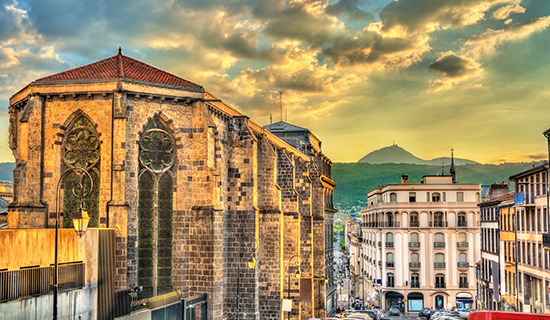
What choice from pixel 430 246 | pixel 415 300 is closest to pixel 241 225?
pixel 430 246

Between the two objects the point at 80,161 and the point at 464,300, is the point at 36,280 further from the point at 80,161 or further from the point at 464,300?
the point at 464,300

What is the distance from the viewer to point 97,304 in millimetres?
25875

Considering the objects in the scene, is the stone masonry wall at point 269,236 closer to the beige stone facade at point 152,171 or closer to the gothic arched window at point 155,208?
the beige stone facade at point 152,171

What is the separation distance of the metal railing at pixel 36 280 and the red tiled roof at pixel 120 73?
36.5 feet

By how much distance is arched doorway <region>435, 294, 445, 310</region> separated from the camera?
79100mm

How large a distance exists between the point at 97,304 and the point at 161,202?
8266mm

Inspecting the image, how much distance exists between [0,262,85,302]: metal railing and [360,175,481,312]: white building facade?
61.8 metres

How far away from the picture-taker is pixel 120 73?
31484 millimetres

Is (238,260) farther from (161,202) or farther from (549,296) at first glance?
(549,296)

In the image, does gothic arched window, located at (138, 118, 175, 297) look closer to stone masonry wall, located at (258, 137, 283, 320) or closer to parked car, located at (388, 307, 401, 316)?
stone masonry wall, located at (258, 137, 283, 320)

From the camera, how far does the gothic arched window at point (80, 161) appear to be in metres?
31.4

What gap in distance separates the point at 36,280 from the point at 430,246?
6539 cm

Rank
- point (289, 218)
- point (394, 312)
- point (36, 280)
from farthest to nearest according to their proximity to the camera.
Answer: point (394, 312) → point (289, 218) → point (36, 280)

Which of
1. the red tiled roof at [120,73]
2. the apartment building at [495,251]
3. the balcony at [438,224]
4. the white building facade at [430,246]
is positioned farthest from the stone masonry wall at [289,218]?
the balcony at [438,224]
